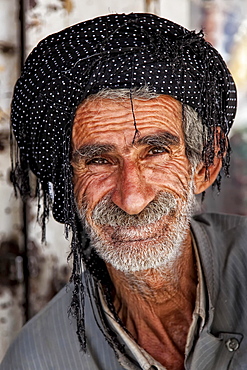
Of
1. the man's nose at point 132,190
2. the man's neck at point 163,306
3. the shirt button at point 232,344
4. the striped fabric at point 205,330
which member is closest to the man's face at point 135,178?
the man's nose at point 132,190

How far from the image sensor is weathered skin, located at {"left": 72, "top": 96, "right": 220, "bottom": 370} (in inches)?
81.8

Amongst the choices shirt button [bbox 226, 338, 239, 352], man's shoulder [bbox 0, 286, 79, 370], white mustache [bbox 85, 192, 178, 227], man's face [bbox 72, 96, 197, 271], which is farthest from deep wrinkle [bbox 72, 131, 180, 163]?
shirt button [bbox 226, 338, 239, 352]

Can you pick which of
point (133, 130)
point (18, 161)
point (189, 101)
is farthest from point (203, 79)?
point (18, 161)

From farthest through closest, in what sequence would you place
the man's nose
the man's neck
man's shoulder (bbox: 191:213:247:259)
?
man's shoulder (bbox: 191:213:247:259)
the man's neck
the man's nose

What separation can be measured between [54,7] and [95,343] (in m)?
1.37

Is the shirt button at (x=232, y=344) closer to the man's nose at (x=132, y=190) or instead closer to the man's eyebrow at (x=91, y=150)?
the man's nose at (x=132, y=190)

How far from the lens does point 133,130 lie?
207 centimetres

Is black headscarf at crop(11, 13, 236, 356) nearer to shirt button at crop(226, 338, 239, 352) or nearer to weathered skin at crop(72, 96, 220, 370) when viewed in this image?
weathered skin at crop(72, 96, 220, 370)

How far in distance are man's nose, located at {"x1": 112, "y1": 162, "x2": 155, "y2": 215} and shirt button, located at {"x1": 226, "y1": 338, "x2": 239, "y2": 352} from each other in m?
0.54

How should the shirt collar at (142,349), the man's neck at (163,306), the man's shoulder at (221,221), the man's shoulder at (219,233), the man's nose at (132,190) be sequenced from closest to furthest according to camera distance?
the man's nose at (132,190) → the shirt collar at (142,349) → the man's neck at (163,306) → the man's shoulder at (219,233) → the man's shoulder at (221,221)

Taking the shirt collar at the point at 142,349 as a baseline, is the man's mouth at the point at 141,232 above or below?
above

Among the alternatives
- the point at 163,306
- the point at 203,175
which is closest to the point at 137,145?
the point at 203,175

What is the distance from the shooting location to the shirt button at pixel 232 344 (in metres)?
2.12

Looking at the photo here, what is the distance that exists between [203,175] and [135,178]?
0.36 m
